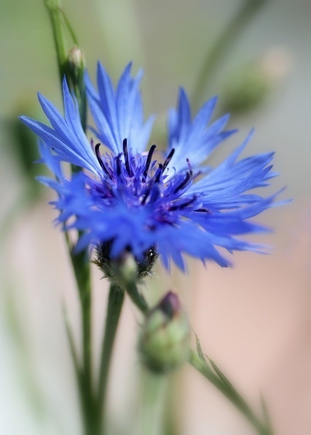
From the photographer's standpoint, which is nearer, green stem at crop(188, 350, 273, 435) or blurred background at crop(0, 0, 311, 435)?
green stem at crop(188, 350, 273, 435)

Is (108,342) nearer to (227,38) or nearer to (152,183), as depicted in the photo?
(152,183)

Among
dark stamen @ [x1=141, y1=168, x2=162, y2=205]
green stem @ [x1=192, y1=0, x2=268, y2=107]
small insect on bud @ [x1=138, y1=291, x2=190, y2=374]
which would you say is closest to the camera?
small insect on bud @ [x1=138, y1=291, x2=190, y2=374]

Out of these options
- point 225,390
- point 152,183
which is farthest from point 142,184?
point 225,390

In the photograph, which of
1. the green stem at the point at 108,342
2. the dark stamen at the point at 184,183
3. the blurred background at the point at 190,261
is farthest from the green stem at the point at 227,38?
the green stem at the point at 108,342

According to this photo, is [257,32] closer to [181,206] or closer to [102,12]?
[102,12]

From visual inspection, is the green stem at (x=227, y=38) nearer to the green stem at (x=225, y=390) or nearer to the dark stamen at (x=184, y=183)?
the dark stamen at (x=184, y=183)

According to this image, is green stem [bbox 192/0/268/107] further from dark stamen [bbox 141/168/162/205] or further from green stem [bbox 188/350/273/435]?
green stem [bbox 188/350/273/435]

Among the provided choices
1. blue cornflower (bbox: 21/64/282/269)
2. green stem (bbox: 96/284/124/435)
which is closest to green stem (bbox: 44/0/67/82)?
blue cornflower (bbox: 21/64/282/269)
